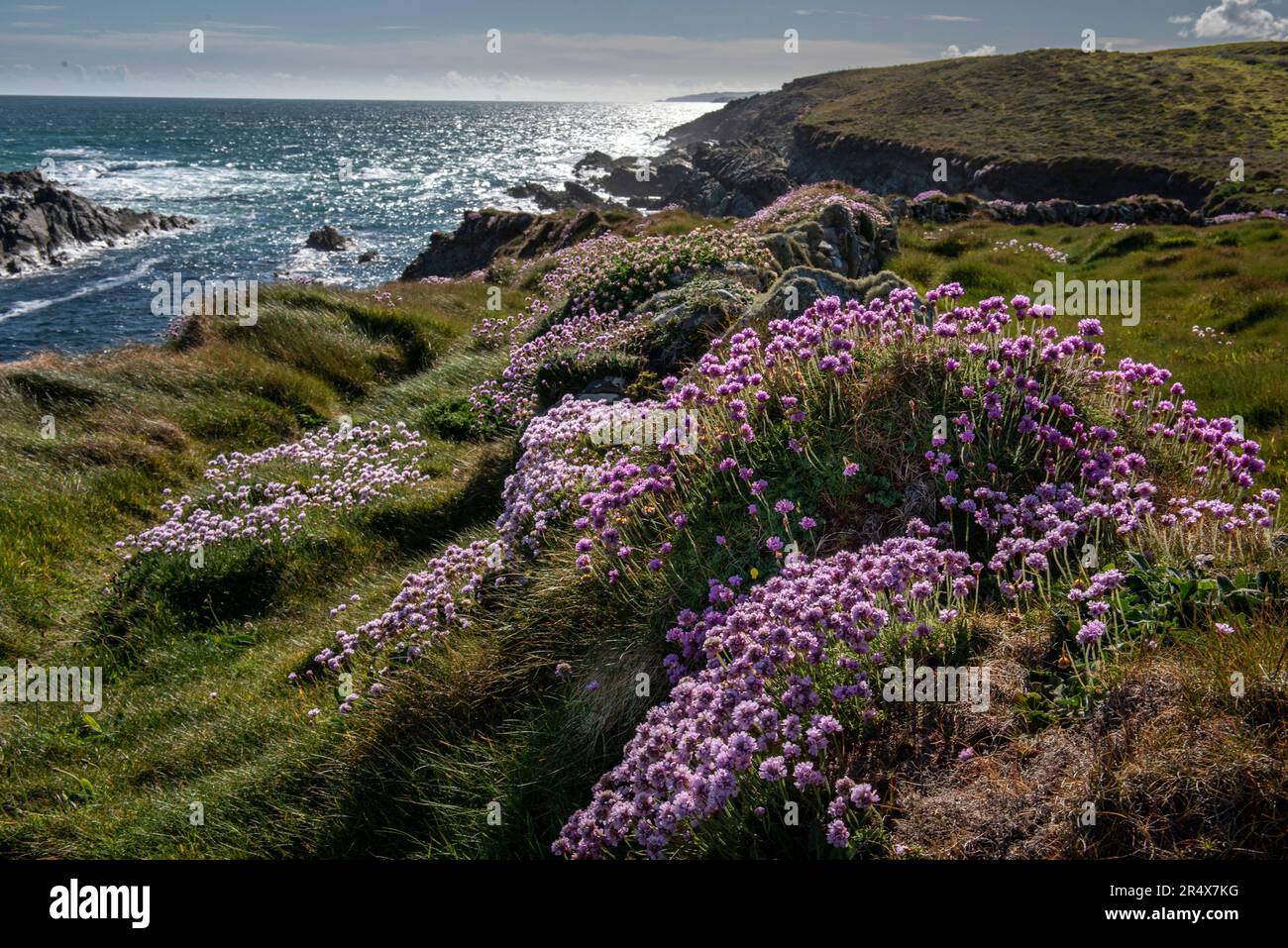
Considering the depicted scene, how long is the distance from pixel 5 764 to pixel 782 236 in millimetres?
12569

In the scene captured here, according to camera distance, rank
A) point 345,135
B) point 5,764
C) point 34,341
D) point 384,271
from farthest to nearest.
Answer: point 345,135 → point 384,271 → point 34,341 → point 5,764

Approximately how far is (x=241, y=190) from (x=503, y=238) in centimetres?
5327

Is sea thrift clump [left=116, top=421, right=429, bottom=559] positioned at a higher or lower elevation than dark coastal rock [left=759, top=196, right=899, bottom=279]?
lower

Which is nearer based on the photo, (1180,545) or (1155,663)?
(1155,663)

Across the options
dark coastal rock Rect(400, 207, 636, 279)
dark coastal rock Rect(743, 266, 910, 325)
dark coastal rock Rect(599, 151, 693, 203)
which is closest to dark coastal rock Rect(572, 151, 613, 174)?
dark coastal rock Rect(599, 151, 693, 203)

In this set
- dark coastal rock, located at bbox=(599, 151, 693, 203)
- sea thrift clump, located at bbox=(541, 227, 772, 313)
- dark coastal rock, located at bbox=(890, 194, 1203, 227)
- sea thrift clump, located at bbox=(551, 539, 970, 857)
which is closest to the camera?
sea thrift clump, located at bbox=(551, 539, 970, 857)

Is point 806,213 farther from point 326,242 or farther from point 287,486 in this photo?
point 326,242

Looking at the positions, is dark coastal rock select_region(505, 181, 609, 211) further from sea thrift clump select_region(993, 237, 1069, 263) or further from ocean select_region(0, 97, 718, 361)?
sea thrift clump select_region(993, 237, 1069, 263)

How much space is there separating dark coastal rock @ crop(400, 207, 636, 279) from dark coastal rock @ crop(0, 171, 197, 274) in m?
22.1

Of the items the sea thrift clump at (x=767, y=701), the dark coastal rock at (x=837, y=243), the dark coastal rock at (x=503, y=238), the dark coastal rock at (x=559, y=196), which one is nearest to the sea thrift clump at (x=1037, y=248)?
the dark coastal rock at (x=837, y=243)

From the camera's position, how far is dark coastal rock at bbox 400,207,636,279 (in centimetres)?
2944
